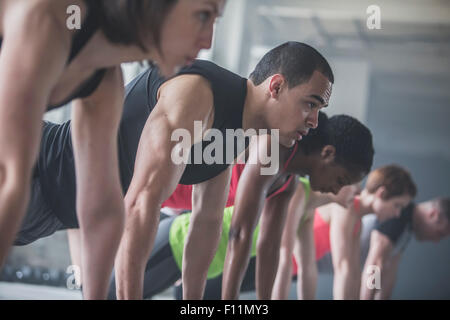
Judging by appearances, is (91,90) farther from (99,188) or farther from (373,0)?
(373,0)

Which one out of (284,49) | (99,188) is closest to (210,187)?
(284,49)

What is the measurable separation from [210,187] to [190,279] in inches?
7.2

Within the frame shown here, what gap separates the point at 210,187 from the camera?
3.26ft

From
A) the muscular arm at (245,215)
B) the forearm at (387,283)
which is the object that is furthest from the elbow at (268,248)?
the forearm at (387,283)

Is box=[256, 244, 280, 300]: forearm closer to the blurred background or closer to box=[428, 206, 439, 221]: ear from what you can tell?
the blurred background

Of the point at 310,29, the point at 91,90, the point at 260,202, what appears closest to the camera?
the point at 91,90

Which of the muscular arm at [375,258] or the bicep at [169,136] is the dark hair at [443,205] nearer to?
the muscular arm at [375,258]

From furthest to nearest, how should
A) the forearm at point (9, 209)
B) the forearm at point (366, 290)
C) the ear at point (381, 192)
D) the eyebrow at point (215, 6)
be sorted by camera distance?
the forearm at point (366, 290) < the ear at point (381, 192) < the eyebrow at point (215, 6) < the forearm at point (9, 209)

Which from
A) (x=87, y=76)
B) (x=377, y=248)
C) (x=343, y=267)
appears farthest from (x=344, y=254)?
(x=87, y=76)

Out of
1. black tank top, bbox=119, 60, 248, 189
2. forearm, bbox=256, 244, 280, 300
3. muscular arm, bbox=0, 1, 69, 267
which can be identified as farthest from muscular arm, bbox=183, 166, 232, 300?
muscular arm, bbox=0, 1, 69, 267

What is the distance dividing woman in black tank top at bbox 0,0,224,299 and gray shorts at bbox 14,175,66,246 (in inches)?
9.9

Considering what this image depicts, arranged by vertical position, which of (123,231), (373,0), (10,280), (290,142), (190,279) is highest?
(373,0)

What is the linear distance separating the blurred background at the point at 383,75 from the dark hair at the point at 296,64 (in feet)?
3.13

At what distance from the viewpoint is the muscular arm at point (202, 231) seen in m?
1.00
